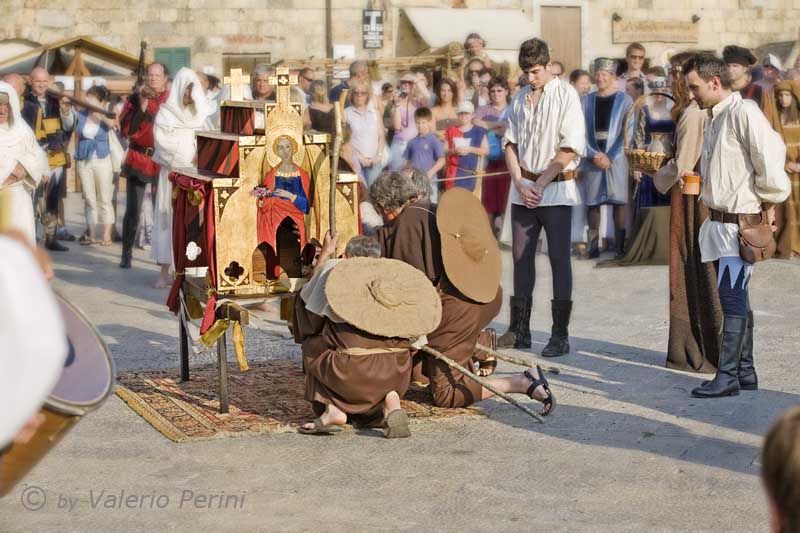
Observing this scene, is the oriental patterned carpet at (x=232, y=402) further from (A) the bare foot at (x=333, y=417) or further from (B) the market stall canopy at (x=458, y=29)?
(B) the market stall canopy at (x=458, y=29)

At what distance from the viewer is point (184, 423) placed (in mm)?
6852

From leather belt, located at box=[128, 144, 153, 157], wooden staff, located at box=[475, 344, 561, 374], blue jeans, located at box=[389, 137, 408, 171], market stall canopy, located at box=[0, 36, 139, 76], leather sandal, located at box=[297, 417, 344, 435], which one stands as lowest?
leather sandal, located at box=[297, 417, 344, 435]

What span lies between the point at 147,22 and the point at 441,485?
24017mm

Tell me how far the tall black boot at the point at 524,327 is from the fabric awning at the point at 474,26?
1992 cm

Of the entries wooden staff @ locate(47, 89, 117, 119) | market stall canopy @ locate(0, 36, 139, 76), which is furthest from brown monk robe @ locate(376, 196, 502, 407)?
market stall canopy @ locate(0, 36, 139, 76)

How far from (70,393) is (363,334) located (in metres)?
3.28

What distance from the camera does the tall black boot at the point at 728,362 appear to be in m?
7.08

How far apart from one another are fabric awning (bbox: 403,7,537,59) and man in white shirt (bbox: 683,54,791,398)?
70.2 feet

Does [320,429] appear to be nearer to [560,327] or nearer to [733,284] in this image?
[733,284]

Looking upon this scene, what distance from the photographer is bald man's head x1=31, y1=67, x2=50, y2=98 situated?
14.5 meters

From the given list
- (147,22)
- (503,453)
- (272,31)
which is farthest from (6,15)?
(503,453)

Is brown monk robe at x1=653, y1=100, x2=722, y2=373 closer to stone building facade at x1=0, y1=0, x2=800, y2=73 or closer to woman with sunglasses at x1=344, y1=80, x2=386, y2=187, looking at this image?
woman with sunglasses at x1=344, y1=80, x2=386, y2=187

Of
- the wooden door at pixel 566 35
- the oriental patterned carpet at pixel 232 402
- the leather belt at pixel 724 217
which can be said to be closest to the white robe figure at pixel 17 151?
the oriental patterned carpet at pixel 232 402

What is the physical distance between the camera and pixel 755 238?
6.88m
